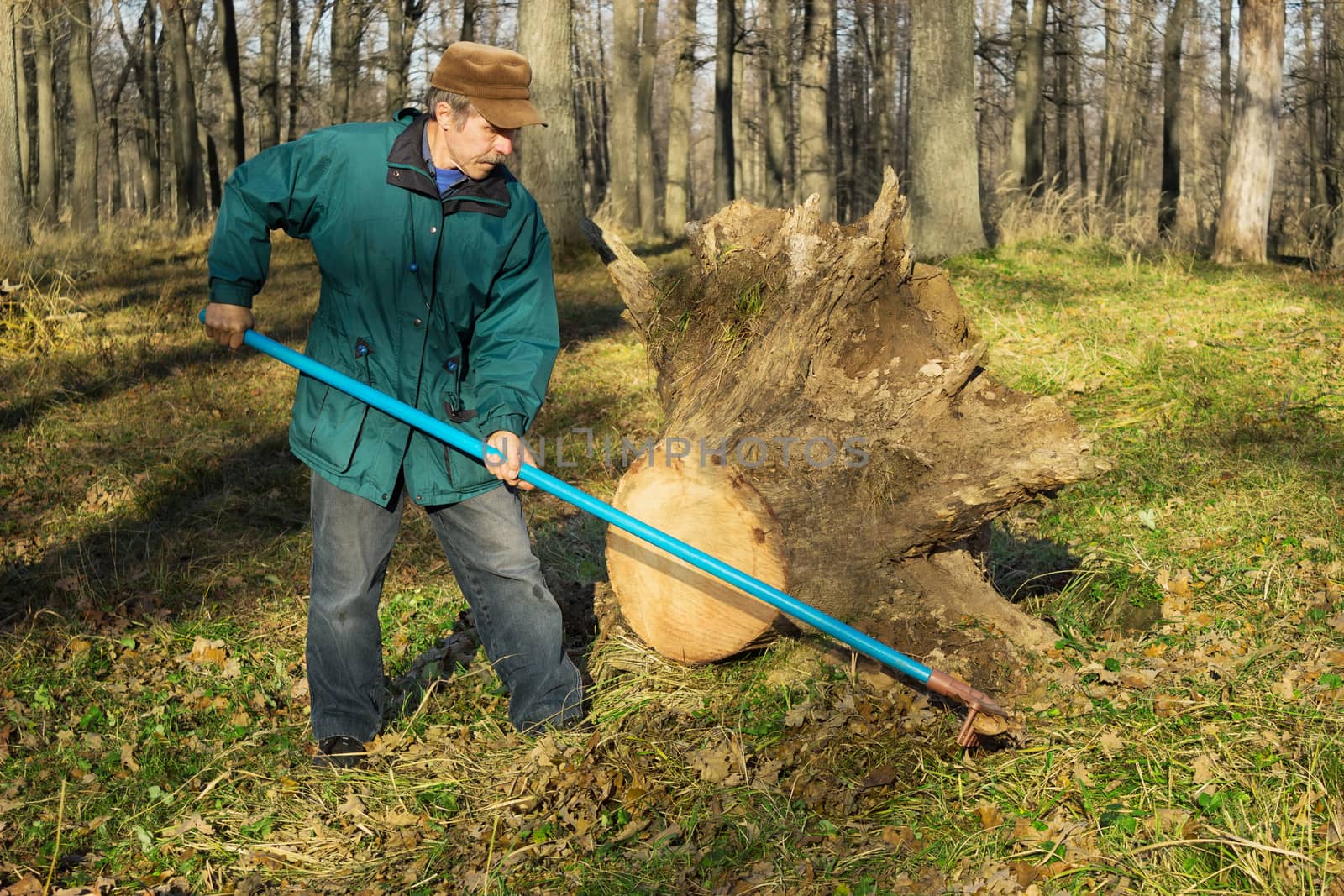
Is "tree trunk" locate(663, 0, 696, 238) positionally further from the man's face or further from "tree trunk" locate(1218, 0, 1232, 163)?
the man's face

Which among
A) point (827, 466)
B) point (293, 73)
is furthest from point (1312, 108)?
point (827, 466)

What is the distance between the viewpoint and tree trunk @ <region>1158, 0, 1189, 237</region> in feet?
47.8

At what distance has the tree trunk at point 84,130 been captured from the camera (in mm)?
15219

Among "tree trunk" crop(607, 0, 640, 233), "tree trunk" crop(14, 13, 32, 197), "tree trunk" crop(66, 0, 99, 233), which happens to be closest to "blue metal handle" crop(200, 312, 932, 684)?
"tree trunk" crop(14, 13, 32, 197)

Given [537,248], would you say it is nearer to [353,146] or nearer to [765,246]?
[353,146]

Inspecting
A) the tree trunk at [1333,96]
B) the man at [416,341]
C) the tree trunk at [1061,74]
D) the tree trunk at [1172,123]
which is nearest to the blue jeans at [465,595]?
the man at [416,341]

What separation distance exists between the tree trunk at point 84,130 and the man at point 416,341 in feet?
43.8

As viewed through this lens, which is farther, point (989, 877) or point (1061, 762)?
point (1061, 762)

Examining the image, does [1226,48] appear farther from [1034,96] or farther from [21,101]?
[21,101]

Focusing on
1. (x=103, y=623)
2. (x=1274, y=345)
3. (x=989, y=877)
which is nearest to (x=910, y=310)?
(x=989, y=877)

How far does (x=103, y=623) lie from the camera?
4.79 meters

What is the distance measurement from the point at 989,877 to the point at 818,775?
2.01 feet

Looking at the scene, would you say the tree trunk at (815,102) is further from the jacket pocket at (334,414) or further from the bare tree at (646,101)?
the jacket pocket at (334,414)

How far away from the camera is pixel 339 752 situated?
141 inches
